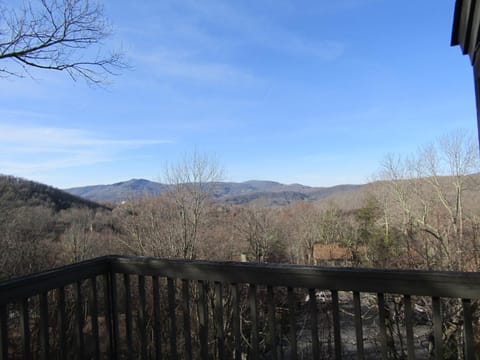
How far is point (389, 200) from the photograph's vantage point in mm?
21391

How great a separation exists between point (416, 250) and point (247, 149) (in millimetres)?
18380

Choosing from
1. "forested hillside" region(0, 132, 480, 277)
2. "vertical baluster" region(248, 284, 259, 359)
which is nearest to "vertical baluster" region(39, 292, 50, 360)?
"vertical baluster" region(248, 284, 259, 359)

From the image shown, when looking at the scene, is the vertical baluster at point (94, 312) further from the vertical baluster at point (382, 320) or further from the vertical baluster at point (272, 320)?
the vertical baluster at point (382, 320)

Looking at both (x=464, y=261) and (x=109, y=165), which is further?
(x=109, y=165)

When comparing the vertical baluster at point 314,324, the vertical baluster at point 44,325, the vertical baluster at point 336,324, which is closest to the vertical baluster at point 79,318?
the vertical baluster at point 44,325

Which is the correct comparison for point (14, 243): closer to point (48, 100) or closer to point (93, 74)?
point (48, 100)

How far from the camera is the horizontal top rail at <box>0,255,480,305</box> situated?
1330mm

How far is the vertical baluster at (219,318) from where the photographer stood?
5.78 ft

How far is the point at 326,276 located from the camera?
1521 millimetres

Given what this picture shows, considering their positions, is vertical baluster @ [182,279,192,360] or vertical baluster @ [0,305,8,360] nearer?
vertical baluster @ [0,305,8,360]

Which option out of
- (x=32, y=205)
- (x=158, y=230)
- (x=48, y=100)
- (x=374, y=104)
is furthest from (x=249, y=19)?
(x=32, y=205)

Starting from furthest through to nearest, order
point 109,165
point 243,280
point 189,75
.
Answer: point 109,165 → point 189,75 → point 243,280

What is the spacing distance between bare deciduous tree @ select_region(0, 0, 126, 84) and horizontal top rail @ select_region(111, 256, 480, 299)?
3.37 m

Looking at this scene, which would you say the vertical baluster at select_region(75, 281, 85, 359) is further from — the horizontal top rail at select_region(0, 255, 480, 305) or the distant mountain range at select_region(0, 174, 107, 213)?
the distant mountain range at select_region(0, 174, 107, 213)
